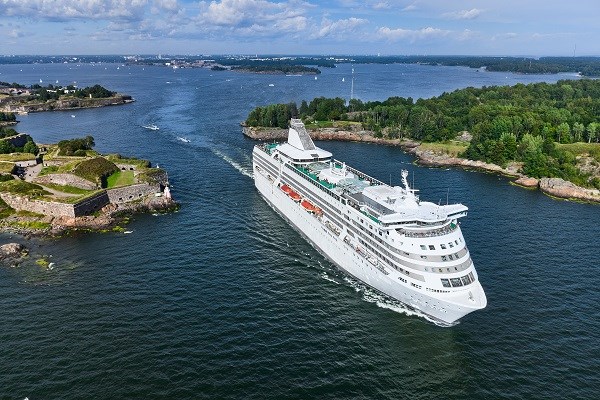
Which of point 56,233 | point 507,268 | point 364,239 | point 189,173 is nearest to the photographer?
point 364,239

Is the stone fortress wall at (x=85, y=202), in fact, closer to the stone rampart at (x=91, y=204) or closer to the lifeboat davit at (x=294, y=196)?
the stone rampart at (x=91, y=204)

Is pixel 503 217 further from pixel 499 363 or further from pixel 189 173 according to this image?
pixel 189 173

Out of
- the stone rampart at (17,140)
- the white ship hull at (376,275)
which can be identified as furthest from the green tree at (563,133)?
the stone rampart at (17,140)

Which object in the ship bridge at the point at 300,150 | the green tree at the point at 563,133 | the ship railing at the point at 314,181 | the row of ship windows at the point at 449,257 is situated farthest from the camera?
the green tree at the point at 563,133

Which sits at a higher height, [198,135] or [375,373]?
[198,135]

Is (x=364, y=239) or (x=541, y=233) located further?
(x=541, y=233)

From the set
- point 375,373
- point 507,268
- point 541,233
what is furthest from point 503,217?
point 375,373

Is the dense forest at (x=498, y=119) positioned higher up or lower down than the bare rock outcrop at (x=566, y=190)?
higher up

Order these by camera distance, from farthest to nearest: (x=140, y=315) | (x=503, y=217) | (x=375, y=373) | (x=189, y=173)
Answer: (x=189, y=173), (x=503, y=217), (x=140, y=315), (x=375, y=373)

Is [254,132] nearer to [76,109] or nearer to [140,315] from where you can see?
[140,315]
